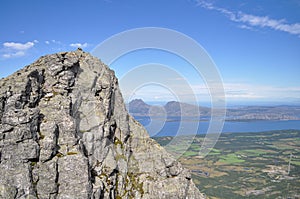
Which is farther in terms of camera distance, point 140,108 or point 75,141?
point 140,108

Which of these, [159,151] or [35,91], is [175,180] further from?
[35,91]

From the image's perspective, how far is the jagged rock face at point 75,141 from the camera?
25.2 metres

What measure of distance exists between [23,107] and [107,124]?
10.7m

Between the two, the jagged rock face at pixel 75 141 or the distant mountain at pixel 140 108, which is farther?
the distant mountain at pixel 140 108

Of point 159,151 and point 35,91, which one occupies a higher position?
point 35,91

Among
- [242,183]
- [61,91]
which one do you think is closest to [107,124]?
[61,91]

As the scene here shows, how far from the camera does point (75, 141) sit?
2878 centimetres

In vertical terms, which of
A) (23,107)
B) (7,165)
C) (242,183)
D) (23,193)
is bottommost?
(242,183)

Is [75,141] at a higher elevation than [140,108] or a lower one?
lower

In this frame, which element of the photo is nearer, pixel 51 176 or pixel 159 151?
pixel 51 176

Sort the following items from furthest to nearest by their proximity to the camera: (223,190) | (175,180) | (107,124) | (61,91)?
(223,190) < (175,180) < (107,124) < (61,91)

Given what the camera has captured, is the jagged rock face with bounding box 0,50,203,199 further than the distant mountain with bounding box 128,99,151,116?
No

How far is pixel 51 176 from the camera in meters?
25.6

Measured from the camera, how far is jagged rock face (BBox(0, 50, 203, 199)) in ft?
82.6
